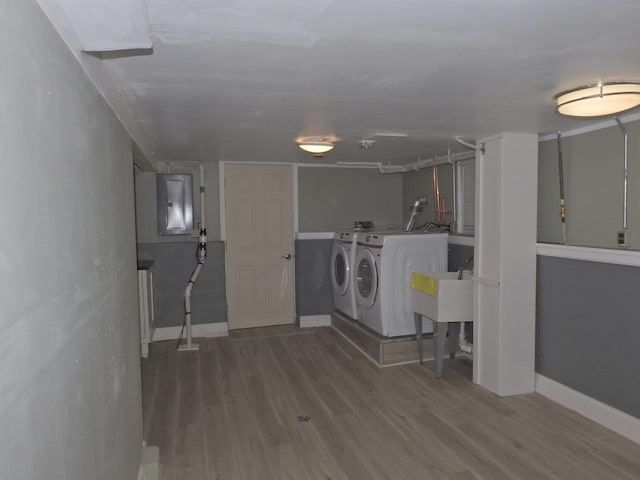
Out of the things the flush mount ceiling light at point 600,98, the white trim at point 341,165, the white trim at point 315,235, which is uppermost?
the white trim at point 341,165

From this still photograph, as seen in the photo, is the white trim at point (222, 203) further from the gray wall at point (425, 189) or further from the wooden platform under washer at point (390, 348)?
the gray wall at point (425, 189)

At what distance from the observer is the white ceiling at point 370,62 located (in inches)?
53.0

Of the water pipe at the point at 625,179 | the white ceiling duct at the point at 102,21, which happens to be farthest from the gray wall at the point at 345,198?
the white ceiling duct at the point at 102,21

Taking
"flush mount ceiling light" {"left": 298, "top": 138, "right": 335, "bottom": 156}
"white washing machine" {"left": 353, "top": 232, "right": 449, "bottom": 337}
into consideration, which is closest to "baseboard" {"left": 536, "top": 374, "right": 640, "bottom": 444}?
"white washing machine" {"left": 353, "top": 232, "right": 449, "bottom": 337}

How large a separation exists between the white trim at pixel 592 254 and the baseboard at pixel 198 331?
3.46 meters

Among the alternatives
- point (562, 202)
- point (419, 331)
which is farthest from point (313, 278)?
point (562, 202)

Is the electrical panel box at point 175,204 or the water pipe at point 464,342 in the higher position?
the electrical panel box at point 175,204

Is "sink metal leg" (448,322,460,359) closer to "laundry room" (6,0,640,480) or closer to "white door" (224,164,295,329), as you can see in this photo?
"laundry room" (6,0,640,480)

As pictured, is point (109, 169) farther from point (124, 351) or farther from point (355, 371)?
point (355, 371)

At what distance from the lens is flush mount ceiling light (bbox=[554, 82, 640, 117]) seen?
6.87 ft

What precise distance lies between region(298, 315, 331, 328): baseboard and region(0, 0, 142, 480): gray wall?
11.9ft

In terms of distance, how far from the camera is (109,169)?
1.73 meters

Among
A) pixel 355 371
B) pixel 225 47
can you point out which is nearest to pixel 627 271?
pixel 355 371

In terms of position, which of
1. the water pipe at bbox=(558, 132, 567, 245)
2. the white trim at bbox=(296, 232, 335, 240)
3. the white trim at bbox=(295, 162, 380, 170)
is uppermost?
the white trim at bbox=(295, 162, 380, 170)
